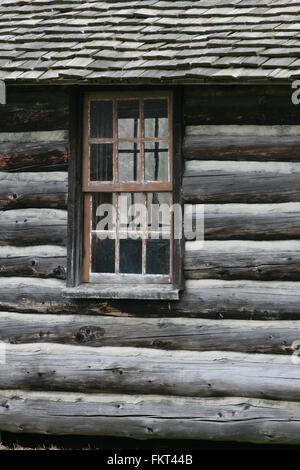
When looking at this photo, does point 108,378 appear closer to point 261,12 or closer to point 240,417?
point 240,417

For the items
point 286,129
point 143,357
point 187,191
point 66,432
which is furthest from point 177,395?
point 286,129

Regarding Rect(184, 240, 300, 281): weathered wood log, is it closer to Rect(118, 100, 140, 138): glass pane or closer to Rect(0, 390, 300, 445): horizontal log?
Rect(0, 390, 300, 445): horizontal log

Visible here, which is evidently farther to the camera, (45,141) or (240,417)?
(45,141)

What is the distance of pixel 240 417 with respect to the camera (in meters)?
9.18

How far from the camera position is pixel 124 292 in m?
9.41

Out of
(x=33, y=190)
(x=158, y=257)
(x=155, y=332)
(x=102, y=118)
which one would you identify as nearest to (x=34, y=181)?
(x=33, y=190)

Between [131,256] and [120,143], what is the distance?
3.27 ft

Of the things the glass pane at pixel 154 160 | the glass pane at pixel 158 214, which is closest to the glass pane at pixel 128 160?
the glass pane at pixel 154 160

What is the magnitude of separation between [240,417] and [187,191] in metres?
1.94

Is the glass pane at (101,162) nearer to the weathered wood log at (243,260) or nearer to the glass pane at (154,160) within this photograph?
the glass pane at (154,160)

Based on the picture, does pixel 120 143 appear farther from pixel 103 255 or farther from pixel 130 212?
pixel 103 255

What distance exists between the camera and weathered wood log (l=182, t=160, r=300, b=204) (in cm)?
913

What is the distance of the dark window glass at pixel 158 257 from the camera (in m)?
9.58

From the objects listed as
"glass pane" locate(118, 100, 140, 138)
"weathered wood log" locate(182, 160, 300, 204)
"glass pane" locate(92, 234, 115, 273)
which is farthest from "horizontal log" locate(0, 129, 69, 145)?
"weathered wood log" locate(182, 160, 300, 204)
